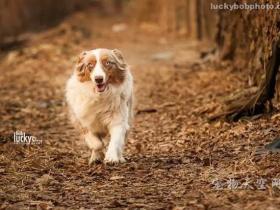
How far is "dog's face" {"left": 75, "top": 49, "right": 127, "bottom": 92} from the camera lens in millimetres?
7539

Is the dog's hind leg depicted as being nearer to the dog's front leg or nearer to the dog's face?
the dog's front leg

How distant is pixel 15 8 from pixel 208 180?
17.9 meters

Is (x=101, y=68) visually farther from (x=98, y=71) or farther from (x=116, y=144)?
(x=116, y=144)

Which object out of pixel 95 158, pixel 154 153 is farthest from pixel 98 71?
pixel 154 153

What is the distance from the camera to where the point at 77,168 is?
7727 millimetres

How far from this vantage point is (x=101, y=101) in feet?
25.7

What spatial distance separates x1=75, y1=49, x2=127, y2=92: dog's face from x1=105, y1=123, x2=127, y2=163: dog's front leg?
46 centimetres

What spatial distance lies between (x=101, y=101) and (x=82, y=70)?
38cm

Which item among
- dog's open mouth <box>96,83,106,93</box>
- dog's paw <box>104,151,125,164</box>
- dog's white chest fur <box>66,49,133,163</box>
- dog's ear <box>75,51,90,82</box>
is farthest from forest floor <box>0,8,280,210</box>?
dog's ear <box>75,51,90,82</box>

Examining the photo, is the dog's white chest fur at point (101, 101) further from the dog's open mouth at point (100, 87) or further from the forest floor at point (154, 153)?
the forest floor at point (154, 153)

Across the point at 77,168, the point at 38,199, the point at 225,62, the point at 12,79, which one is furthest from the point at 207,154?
the point at 12,79

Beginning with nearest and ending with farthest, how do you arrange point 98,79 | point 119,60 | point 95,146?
point 98,79 < point 119,60 < point 95,146

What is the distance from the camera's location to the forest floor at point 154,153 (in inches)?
246

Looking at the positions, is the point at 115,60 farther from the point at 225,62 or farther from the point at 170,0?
the point at 170,0
